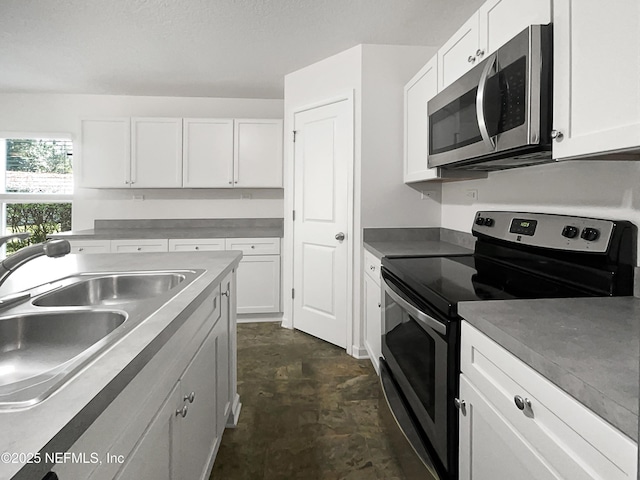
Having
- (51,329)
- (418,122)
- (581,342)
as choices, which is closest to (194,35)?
(418,122)

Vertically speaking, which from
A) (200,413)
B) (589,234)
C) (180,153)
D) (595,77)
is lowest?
(200,413)

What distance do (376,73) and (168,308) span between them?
2504 mm

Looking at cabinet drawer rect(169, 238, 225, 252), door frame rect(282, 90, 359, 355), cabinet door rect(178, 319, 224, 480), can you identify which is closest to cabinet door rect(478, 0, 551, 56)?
door frame rect(282, 90, 359, 355)

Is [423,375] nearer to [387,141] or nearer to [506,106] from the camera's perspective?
[506,106]

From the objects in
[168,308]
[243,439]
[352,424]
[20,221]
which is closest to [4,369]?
[168,308]

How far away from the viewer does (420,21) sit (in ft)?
8.30

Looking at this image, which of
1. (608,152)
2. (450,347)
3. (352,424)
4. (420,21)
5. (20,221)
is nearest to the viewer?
(608,152)

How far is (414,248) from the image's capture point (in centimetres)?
243

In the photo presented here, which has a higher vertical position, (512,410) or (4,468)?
(4,468)

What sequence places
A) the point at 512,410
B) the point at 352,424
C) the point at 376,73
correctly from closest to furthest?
the point at 512,410
the point at 352,424
the point at 376,73

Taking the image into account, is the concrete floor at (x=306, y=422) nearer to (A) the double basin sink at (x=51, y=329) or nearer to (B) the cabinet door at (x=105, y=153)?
(A) the double basin sink at (x=51, y=329)

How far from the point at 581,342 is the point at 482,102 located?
98cm

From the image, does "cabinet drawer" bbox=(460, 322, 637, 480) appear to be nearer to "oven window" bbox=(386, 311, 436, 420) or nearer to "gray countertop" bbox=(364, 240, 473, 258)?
"oven window" bbox=(386, 311, 436, 420)

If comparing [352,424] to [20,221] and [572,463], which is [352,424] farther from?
[20,221]
